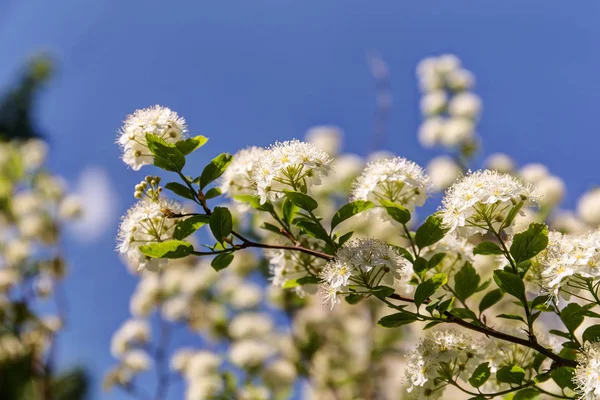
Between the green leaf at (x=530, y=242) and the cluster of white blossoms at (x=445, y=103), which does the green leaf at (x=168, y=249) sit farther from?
the cluster of white blossoms at (x=445, y=103)

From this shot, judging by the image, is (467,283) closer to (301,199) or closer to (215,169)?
(301,199)

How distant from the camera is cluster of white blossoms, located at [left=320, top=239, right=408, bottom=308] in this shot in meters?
0.78

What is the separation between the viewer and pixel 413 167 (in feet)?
3.25

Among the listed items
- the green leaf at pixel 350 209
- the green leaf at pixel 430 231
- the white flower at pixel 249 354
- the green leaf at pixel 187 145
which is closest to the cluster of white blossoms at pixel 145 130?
the green leaf at pixel 187 145

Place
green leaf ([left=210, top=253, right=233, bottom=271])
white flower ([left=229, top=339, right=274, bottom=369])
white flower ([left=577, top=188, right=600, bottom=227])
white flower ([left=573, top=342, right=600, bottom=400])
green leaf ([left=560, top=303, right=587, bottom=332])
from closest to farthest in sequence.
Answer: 1. white flower ([left=573, top=342, right=600, bottom=400])
2. green leaf ([left=560, top=303, right=587, bottom=332])
3. green leaf ([left=210, top=253, right=233, bottom=271])
4. white flower ([left=577, top=188, right=600, bottom=227])
5. white flower ([left=229, top=339, right=274, bottom=369])

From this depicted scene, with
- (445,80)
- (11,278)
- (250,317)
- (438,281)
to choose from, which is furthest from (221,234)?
(11,278)

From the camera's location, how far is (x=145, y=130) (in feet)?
3.08

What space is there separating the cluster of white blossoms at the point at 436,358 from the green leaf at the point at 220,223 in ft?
1.36

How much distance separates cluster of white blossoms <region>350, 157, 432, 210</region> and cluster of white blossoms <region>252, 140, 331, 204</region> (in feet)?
0.33

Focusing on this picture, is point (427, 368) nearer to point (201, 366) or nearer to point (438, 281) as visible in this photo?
point (438, 281)

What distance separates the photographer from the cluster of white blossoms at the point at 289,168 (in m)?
0.87

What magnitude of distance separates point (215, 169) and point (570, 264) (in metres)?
0.60

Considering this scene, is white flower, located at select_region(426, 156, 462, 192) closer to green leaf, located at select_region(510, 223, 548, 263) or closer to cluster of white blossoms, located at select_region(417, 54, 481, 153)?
cluster of white blossoms, located at select_region(417, 54, 481, 153)

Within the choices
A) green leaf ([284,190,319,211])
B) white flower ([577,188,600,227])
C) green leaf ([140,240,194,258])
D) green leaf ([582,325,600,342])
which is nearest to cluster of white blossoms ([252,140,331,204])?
green leaf ([284,190,319,211])
